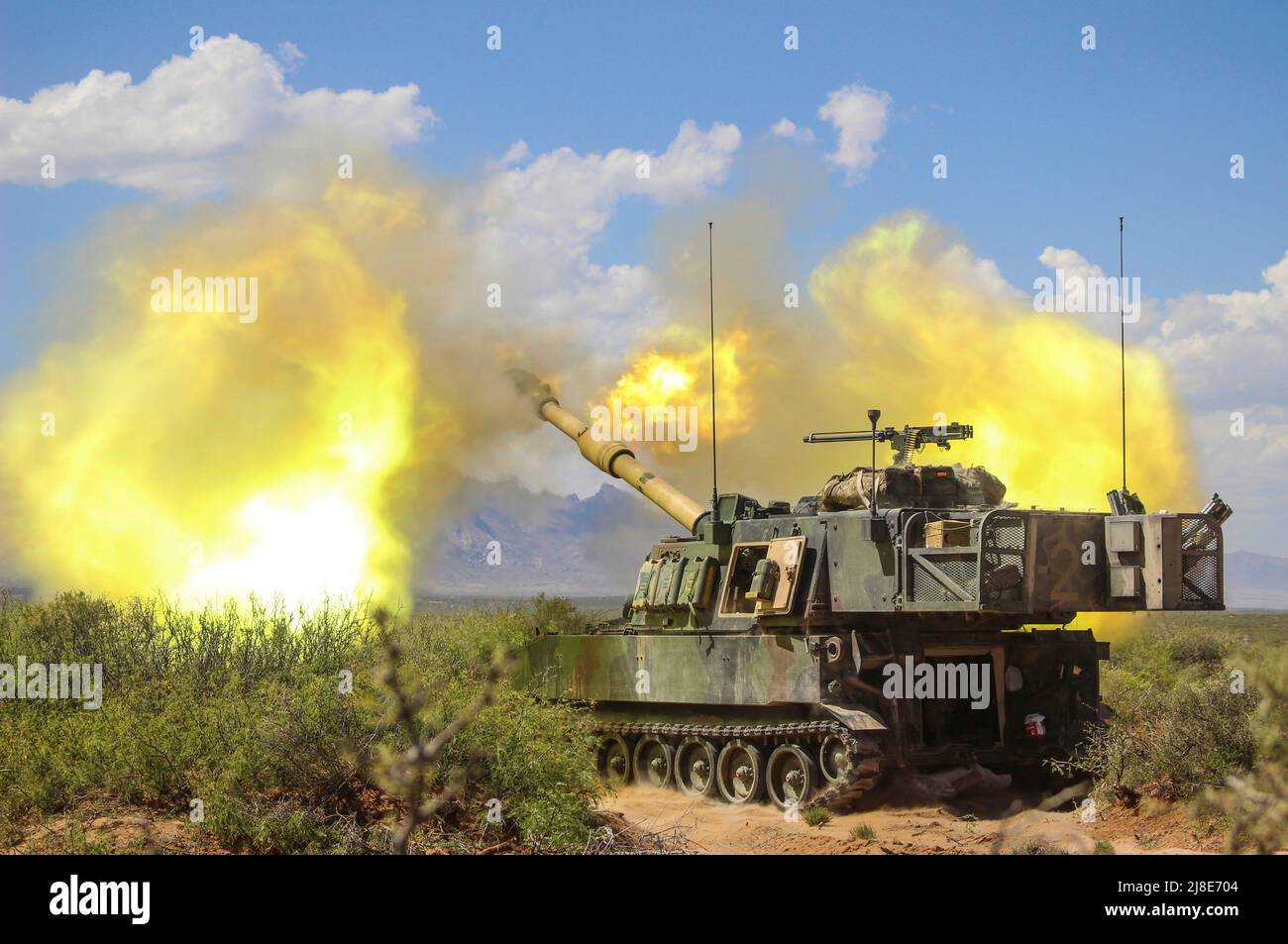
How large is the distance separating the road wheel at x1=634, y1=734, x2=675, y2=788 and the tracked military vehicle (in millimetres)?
27

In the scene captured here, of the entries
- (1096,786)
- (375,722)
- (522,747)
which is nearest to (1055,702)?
(1096,786)

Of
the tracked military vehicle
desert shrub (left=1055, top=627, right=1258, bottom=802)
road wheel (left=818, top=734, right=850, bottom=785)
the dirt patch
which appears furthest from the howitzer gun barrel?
the dirt patch

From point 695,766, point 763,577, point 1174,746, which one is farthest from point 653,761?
point 1174,746

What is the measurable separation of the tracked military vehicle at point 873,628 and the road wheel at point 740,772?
0.09 feet

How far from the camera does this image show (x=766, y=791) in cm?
1888

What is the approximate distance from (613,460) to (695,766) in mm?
5440

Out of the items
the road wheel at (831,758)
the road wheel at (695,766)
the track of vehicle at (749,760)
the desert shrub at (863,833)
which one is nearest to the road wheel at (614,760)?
the track of vehicle at (749,760)

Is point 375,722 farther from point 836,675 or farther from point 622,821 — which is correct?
point 836,675

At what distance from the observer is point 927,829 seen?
16.7m

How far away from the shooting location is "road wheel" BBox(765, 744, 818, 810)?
59.2 feet

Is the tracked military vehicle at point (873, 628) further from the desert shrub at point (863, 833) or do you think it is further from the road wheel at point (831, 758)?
the desert shrub at point (863, 833)

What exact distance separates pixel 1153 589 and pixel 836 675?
366cm

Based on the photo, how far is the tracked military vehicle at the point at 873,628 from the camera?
1702 centimetres

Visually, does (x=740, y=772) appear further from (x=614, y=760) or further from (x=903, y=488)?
(x=903, y=488)
